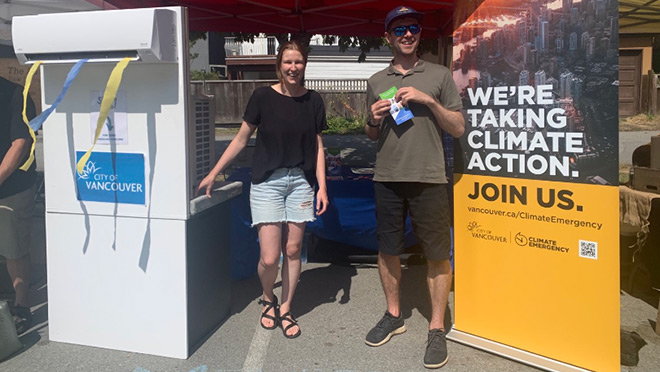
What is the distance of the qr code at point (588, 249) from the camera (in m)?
2.72

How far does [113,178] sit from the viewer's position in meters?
3.09

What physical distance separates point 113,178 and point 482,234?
2248mm

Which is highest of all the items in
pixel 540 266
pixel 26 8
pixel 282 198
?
pixel 26 8

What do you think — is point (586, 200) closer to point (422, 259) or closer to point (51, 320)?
point (422, 259)

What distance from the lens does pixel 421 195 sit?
313 cm

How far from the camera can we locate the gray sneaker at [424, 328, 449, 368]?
3045 millimetres

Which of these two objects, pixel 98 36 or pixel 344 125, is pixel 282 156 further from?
pixel 344 125

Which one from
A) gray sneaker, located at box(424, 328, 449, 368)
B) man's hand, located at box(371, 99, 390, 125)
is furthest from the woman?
gray sneaker, located at box(424, 328, 449, 368)

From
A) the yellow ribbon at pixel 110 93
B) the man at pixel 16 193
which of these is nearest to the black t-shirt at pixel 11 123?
the man at pixel 16 193

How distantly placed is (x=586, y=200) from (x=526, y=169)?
36 cm

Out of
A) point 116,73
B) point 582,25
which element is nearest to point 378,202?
point 582,25

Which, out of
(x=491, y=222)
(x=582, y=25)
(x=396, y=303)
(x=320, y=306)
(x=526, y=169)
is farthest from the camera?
(x=320, y=306)

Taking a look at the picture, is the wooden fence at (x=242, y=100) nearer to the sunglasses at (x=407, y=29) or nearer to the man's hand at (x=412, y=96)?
the sunglasses at (x=407, y=29)

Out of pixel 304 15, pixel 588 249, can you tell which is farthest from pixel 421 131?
pixel 304 15
